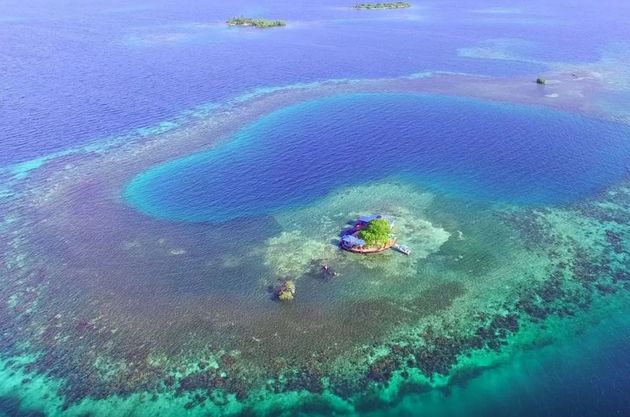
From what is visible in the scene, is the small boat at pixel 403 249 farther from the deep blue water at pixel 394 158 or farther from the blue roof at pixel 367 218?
the deep blue water at pixel 394 158

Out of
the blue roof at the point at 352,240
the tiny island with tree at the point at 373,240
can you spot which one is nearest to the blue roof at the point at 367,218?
the tiny island with tree at the point at 373,240

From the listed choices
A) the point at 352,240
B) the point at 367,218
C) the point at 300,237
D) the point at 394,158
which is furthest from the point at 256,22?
the point at 352,240

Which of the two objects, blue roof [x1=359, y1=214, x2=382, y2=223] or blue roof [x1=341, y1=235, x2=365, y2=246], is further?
blue roof [x1=359, y1=214, x2=382, y2=223]

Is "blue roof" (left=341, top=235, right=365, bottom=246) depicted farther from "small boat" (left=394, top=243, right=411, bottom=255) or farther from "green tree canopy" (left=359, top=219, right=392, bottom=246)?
"small boat" (left=394, top=243, right=411, bottom=255)

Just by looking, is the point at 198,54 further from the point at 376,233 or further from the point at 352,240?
the point at 376,233

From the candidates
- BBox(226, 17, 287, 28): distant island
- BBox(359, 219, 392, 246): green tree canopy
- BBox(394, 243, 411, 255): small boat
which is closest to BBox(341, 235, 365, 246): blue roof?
BBox(359, 219, 392, 246): green tree canopy
